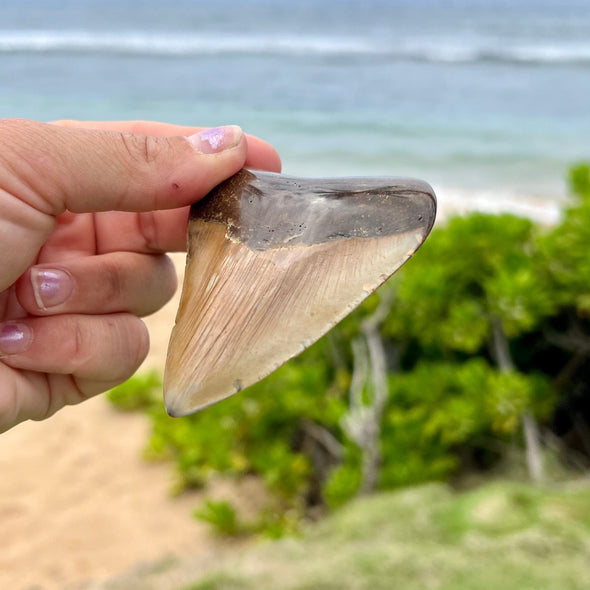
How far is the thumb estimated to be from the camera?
49.7 inches

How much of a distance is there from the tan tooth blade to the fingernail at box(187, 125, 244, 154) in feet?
0.74

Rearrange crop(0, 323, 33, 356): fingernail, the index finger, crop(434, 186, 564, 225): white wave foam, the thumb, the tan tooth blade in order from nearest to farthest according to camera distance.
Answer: the tan tooth blade → the thumb → crop(0, 323, 33, 356): fingernail → the index finger → crop(434, 186, 564, 225): white wave foam

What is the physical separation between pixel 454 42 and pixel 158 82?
31.1 ft

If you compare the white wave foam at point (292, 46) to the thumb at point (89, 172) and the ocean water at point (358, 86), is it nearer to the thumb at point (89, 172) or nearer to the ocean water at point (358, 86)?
the ocean water at point (358, 86)

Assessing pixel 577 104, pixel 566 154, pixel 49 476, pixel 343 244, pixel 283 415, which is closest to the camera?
pixel 343 244

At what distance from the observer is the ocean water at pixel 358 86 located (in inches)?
391

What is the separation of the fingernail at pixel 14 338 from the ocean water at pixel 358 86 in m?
6.79

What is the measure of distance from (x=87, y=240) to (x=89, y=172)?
53 centimetres

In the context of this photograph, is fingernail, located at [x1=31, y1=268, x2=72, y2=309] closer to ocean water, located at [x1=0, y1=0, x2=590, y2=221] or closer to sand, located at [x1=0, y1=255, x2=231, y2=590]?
sand, located at [x1=0, y1=255, x2=231, y2=590]

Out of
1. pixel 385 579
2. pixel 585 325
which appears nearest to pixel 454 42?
pixel 585 325

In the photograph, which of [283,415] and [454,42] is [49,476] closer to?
[283,415]

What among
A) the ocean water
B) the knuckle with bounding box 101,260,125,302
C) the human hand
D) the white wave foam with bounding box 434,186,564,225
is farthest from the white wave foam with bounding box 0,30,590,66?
the knuckle with bounding box 101,260,125,302

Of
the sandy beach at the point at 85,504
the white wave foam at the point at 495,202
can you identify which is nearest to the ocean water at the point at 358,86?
the white wave foam at the point at 495,202

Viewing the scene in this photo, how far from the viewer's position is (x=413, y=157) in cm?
1019
